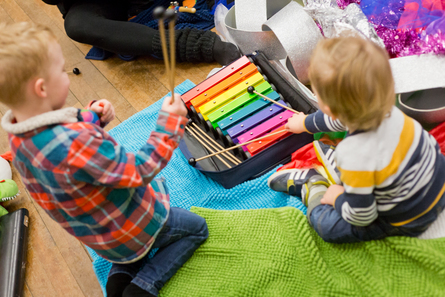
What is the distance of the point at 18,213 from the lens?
1.32 m

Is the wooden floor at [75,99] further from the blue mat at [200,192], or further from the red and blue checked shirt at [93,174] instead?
the red and blue checked shirt at [93,174]

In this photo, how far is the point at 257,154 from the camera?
1190 millimetres

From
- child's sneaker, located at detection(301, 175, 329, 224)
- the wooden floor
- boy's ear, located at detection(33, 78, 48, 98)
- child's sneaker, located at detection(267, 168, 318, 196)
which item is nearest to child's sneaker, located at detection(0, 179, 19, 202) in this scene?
the wooden floor

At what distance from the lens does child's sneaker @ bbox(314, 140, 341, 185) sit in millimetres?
1042

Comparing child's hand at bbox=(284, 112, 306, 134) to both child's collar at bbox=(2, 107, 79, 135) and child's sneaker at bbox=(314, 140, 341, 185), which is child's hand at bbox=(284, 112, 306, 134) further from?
child's collar at bbox=(2, 107, 79, 135)

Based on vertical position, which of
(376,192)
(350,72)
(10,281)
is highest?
(350,72)

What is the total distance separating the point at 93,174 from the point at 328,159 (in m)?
0.70

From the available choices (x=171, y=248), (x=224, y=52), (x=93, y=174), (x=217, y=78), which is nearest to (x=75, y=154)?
(x=93, y=174)

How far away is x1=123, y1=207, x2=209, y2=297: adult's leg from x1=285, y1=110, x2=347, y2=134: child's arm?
0.42 meters

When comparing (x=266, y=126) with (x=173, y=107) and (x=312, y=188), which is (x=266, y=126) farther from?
(x=173, y=107)

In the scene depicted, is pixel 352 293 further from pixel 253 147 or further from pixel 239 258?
pixel 253 147

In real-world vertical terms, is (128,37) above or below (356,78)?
below

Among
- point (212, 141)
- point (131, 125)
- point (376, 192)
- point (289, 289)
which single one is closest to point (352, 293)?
point (289, 289)

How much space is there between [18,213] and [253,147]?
93 centimetres
